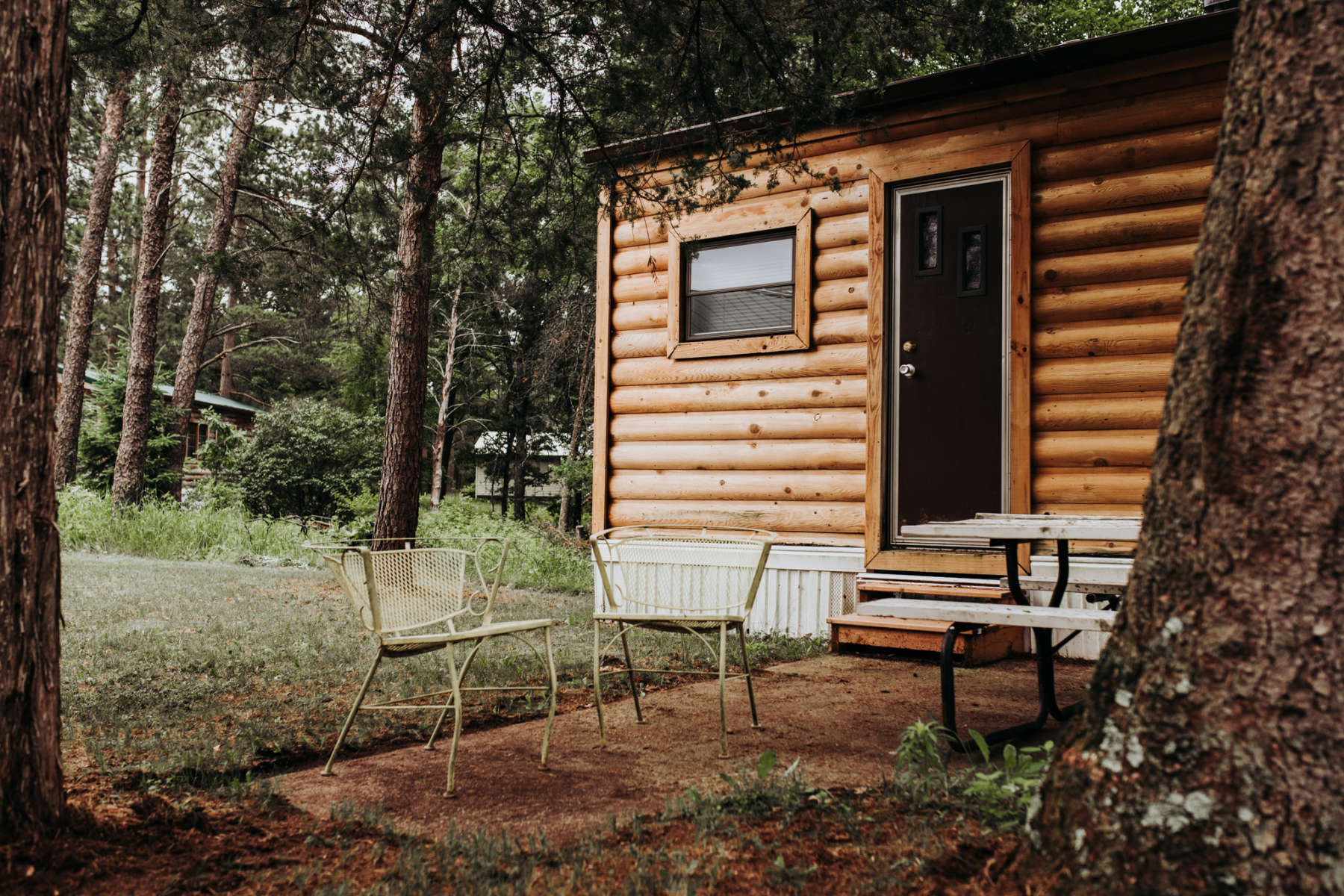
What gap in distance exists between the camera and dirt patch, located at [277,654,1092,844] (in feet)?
9.20

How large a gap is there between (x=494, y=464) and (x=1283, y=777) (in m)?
22.9

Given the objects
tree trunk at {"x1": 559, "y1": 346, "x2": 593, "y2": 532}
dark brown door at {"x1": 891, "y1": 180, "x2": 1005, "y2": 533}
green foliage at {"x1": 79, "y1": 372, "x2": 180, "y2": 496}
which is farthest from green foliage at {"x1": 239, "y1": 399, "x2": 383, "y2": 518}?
dark brown door at {"x1": 891, "y1": 180, "x2": 1005, "y2": 533}

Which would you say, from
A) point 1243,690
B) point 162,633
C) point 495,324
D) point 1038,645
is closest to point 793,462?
point 1038,645

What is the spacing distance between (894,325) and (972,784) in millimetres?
4252

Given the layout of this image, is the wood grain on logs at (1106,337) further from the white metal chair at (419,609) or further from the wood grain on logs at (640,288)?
the white metal chair at (419,609)

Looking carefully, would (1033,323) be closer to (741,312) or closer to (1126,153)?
(1126,153)

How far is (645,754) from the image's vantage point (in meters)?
3.43

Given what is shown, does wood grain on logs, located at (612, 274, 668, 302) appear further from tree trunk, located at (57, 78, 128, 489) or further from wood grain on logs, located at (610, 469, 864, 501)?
tree trunk, located at (57, 78, 128, 489)

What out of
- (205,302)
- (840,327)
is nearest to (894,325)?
(840,327)

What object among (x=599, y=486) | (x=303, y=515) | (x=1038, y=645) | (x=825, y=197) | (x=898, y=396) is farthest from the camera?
(x=303, y=515)

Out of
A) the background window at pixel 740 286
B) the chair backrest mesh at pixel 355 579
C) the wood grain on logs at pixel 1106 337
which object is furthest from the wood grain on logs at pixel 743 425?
the chair backrest mesh at pixel 355 579

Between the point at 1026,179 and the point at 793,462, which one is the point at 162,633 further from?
the point at 1026,179

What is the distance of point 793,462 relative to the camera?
6652 mm

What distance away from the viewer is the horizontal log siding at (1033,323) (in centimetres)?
541
